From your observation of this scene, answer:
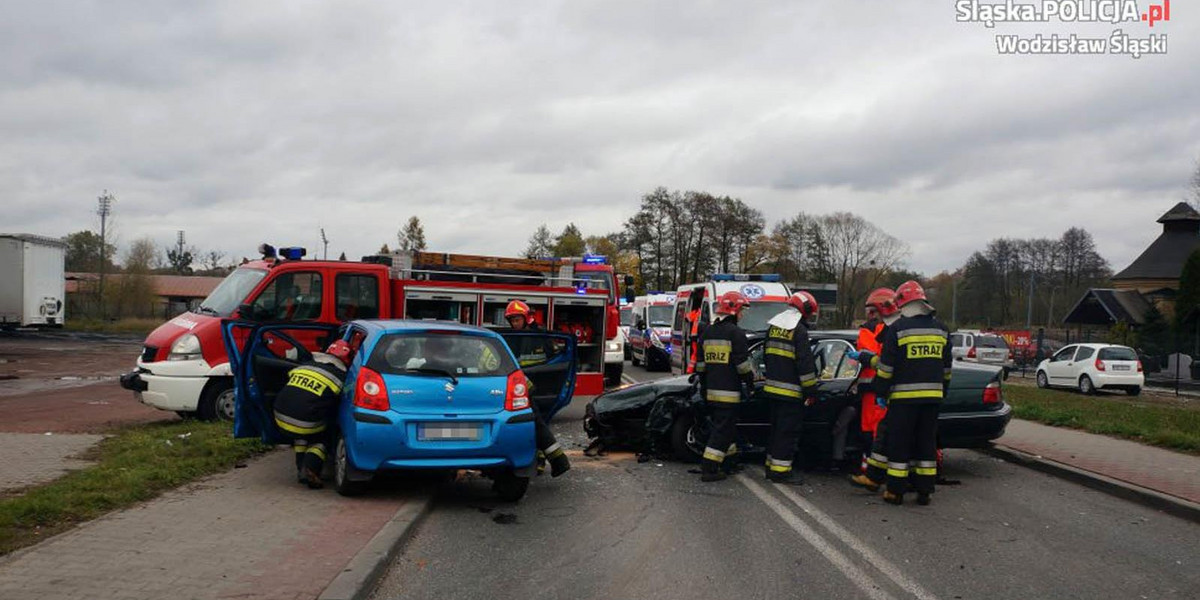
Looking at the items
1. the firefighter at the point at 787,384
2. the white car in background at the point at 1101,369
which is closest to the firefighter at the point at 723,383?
the firefighter at the point at 787,384

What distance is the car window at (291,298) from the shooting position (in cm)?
1148

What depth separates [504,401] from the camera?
7.48 metres

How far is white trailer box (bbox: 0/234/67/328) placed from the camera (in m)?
30.5

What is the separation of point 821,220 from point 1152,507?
68532mm

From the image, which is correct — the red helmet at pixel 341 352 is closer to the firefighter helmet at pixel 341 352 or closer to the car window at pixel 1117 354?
the firefighter helmet at pixel 341 352

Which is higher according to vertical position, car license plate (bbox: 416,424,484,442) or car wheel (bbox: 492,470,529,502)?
car license plate (bbox: 416,424,484,442)

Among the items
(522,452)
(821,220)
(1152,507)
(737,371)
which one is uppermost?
(821,220)

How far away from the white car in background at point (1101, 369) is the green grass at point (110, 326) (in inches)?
1692

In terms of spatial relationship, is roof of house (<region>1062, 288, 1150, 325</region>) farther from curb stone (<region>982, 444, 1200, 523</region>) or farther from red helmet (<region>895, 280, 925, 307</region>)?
red helmet (<region>895, 280, 925, 307</region>)

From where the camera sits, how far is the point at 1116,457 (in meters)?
10.6

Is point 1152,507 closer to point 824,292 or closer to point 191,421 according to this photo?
point 191,421

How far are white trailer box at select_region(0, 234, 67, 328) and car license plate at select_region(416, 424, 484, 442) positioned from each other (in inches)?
1166

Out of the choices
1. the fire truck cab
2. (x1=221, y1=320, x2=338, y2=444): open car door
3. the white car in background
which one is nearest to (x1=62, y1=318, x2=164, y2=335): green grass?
the fire truck cab

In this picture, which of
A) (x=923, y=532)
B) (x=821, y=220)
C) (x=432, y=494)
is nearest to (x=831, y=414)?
(x=923, y=532)
